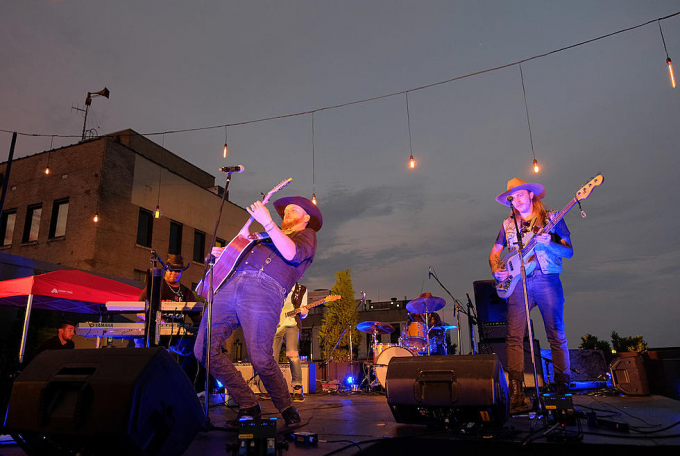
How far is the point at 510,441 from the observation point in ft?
8.66

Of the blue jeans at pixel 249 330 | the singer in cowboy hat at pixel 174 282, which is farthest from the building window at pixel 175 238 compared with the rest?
the blue jeans at pixel 249 330

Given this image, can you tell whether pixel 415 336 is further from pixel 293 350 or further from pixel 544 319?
pixel 544 319

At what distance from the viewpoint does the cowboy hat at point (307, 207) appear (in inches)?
173

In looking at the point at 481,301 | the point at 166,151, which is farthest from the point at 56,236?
the point at 481,301

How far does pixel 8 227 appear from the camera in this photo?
18.3 m

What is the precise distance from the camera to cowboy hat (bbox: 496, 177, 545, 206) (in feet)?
14.8

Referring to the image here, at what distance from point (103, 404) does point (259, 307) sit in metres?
1.67

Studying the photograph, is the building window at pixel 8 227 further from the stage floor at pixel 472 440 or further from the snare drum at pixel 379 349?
the stage floor at pixel 472 440

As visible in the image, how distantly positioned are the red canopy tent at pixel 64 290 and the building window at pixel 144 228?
8.00m

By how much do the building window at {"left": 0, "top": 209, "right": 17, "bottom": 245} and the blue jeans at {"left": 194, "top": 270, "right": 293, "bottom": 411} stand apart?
1849 centimetres

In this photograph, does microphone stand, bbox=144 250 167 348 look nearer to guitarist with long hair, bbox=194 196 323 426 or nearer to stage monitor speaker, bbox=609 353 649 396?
guitarist with long hair, bbox=194 196 323 426

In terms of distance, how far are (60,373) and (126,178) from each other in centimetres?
1649

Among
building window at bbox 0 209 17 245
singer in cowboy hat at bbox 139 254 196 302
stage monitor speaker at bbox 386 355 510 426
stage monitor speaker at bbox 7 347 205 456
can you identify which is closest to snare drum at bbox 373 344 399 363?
singer in cowboy hat at bbox 139 254 196 302

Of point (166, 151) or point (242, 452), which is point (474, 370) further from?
point (166, 151)
